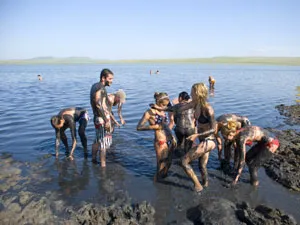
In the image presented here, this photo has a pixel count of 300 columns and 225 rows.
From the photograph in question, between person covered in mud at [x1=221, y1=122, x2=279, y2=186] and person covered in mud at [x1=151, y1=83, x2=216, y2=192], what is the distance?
2.35ft

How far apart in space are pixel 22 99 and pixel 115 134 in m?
13.4

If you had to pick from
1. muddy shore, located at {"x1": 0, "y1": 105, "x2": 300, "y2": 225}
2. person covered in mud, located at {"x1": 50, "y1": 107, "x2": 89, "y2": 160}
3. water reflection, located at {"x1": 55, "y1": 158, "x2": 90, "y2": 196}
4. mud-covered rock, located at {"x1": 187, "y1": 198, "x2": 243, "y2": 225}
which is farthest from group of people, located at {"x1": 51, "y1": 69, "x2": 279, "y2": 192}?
muddy shore, located at {"x1": 0, "y1": 105, "x2": 300, "y2": 225}

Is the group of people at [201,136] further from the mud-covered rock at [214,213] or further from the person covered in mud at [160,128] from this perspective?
the mud-covered rock at [214,213]

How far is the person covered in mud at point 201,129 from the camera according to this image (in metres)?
6.42

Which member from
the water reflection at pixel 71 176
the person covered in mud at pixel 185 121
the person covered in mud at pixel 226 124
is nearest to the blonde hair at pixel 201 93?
the person covered in mud at pixel 185 121

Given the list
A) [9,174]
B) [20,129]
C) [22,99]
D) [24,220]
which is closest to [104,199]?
[24,220]

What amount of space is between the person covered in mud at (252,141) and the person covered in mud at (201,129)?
0.72 metres

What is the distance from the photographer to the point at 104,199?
276 inches

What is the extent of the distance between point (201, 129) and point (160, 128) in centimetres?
112

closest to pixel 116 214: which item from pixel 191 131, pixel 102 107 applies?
pixel 102 107

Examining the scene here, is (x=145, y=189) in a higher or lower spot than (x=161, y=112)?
lower

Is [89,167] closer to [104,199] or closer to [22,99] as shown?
[104,199]

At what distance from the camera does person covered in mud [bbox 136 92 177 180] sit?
7.02 m

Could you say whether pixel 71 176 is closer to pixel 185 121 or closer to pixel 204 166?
pixel 185 121
